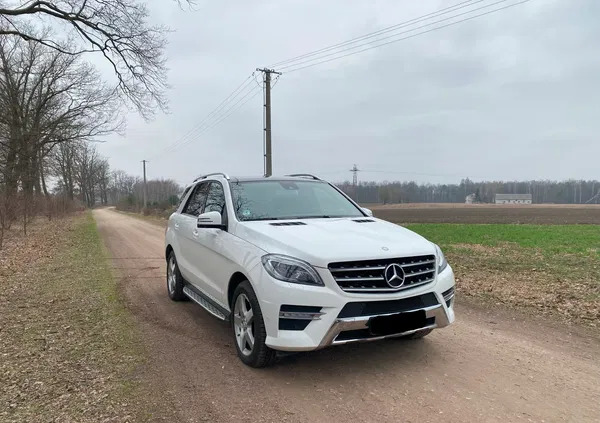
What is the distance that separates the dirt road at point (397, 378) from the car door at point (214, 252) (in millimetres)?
600

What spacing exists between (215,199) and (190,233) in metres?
0.71

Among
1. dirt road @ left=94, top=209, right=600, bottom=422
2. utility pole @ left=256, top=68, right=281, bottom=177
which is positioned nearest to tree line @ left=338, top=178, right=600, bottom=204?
utility pole @ left=256, top=68, right=281, bottom=177

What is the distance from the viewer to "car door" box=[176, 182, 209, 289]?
5633mm

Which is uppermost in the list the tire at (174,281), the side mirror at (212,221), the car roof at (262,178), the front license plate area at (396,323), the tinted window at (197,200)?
the car roof at (262,178)

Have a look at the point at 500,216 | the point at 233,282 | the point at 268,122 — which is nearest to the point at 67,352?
the point at 233,282

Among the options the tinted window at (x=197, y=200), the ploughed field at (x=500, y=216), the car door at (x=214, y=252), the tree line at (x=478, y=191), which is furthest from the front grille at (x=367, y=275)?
the tree line at (x=478, y=191)

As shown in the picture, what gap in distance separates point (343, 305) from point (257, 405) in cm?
99

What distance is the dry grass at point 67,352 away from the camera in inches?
133

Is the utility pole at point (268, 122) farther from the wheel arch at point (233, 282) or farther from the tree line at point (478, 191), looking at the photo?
Result: the tree line at point (478, 191)

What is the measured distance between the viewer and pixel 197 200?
613 centimetres

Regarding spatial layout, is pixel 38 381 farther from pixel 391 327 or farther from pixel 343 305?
pixel 391 327

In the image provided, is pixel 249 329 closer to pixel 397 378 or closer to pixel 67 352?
pixel 397 378

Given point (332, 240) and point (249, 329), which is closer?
point (332, 240)

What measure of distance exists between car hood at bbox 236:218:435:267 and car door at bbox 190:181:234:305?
1.17ft
